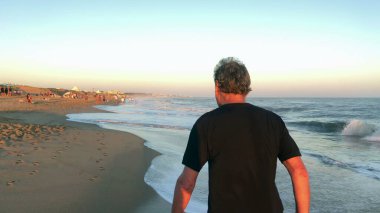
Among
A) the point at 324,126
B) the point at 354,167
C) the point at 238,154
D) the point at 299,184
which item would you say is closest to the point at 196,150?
the point at 238,154

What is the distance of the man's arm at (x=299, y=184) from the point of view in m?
2.22

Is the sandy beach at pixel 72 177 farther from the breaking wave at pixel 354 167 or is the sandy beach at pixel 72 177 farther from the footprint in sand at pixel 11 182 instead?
the breaking wave at pixel 354 167

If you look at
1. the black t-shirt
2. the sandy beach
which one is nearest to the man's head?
the black t-shirt

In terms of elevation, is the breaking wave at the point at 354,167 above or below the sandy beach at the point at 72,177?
below

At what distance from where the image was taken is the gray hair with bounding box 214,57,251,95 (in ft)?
7.35

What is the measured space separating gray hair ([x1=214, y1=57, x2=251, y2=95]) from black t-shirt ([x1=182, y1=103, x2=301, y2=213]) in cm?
14

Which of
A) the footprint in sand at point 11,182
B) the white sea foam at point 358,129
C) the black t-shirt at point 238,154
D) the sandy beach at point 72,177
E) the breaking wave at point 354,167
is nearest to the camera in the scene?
the black t-shirt at point 238,154

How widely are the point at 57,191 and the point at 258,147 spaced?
4.29 metres

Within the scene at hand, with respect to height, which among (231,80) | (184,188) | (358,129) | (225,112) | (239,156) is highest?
(231,80)

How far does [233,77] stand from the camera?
7.34ft

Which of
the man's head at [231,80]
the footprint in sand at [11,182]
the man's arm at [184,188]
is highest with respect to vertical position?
the man's head at [231,80]

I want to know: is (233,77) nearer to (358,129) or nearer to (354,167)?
(354,167)

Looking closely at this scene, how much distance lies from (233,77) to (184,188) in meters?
0.71

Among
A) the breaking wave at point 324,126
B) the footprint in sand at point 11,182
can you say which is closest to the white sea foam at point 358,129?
the breaking wave at point 324,126
